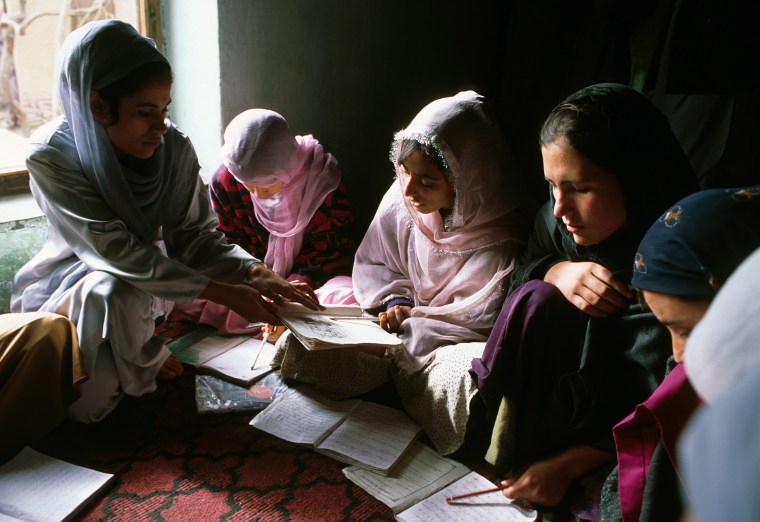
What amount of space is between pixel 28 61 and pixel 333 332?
1500mm

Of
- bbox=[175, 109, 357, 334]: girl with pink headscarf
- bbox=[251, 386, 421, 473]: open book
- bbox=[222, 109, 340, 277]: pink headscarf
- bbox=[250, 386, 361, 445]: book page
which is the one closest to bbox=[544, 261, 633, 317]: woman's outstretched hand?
bbox=[251, 386, 421, 473]: open book

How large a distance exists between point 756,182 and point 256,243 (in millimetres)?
1671

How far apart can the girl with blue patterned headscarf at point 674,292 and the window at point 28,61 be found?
206 cm

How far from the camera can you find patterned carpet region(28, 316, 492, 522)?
1.38m

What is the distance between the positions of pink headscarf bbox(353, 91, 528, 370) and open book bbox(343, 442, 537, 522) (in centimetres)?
28

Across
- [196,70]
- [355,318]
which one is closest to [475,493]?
[355,318]

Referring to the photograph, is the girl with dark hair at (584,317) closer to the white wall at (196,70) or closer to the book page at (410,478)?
the book page at (410,478)

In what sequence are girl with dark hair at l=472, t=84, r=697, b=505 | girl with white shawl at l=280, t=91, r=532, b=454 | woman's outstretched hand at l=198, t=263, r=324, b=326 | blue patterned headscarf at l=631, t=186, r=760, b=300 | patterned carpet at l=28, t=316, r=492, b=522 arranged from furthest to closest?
woman's outstretched hand at l=198, t=263, r=324, b=326 → girl with white shawl at l=280, t=91, r=532, b=454 → patterned carpet at l=28, t=316, r=492, b=522 → girl with dark hair at l=472, t=84, r=697, b=505 → blue patterned headscarf at l=631, t=186, r=760, b=300

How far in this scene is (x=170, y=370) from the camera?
185cm

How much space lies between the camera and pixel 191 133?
2445 mm

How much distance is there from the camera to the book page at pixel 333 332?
1.49 m

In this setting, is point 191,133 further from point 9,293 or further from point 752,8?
point 752,8

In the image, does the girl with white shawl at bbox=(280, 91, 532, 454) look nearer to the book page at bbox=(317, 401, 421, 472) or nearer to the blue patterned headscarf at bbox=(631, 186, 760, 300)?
the book page at bbox=(317, 401, 421, 472)

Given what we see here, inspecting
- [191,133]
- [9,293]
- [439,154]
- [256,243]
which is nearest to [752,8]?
[439,154]
